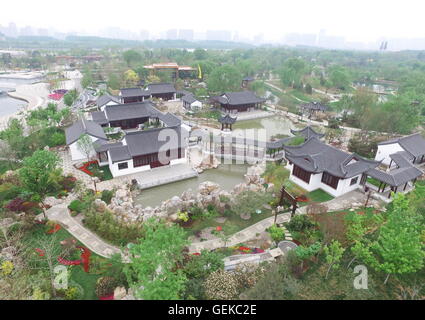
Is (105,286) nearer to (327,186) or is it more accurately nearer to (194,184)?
(194,184)

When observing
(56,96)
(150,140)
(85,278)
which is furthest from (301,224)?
(56,96)

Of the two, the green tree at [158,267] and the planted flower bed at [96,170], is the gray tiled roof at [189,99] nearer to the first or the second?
the planted flower bed at [96,170]

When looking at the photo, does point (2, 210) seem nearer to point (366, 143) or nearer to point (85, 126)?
point (85, 126)

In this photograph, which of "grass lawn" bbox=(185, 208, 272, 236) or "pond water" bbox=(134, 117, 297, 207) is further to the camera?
"pond water" bbox=(134, 117, 297, 207)

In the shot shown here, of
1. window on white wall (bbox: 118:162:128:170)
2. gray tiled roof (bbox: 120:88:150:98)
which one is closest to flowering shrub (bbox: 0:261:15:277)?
window on white wall (bbox: 118:162:128:170)

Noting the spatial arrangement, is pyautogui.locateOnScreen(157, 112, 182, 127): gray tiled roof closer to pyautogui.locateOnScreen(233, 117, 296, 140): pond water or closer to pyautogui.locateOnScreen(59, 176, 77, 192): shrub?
pyautogui.locateOnScreen(233, 117, 296, 140): pond water
